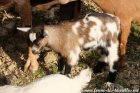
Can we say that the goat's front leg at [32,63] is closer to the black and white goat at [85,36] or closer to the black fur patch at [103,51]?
the black and white goat at [85,36]

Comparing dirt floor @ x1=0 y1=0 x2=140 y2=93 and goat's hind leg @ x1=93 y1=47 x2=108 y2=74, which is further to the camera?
dirt floor @ x1=0 y1=0 x2=140 y2=93

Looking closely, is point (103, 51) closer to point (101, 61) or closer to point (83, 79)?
point (101, 61)

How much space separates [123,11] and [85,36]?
2.52 ft

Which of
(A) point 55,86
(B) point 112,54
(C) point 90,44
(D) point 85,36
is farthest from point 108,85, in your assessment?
(A) point 55,86

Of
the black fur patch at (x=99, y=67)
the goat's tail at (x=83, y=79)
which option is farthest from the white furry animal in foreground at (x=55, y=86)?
the black fur patch at (x=99, y=67)

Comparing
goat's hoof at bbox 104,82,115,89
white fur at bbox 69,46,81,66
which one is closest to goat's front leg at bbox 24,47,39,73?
white fur at bbox 69,46,81,66

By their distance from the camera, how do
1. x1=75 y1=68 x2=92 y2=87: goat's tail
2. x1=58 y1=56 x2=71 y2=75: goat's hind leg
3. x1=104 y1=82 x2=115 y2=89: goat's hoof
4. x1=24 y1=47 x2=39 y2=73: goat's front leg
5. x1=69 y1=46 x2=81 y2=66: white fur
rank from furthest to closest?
x1=24 y1=47 x2=39 y2=73: goat's front leg, x1=104 y1=82 x2=115 y2=89: goat's hoof, x1=58 y1=56 x2=71 y2=75: goat's hind leg, x1=69 y1=46 x2=81 y2=66: white fur, x1=75 y1=68 x2=92 y2=87: goat's tail

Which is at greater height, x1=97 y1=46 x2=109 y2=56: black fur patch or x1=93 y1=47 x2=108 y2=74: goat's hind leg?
x1=97 y1=46 x2=109 y2=56: black fur patch

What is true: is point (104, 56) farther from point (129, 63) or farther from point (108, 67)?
point (129, 63)

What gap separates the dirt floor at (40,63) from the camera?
298 inches

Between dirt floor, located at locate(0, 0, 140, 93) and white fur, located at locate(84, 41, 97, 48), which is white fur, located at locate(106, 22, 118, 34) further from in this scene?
dirt floor, located at locate(0, 0, 140, 93)

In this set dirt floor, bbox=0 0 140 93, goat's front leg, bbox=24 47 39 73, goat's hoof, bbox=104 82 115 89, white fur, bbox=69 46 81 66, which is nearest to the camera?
white fur, bbox=69 46 81 66

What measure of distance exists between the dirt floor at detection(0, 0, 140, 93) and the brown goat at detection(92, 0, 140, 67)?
0.28 meters

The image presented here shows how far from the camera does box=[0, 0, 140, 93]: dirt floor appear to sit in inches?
298
